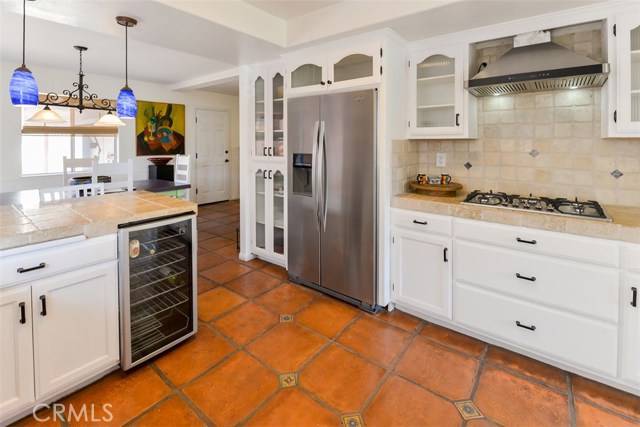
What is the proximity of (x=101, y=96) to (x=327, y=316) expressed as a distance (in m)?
5.21

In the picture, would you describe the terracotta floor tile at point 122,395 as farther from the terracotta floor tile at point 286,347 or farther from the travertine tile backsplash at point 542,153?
the travertine tile backsplash at point 542,153

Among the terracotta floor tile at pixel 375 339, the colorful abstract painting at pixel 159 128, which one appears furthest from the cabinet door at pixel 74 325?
the colorful abstract painting at pixel 159 128

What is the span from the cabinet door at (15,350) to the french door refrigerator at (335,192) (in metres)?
1.96

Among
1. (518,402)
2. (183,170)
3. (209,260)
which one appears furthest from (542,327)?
(183,170)

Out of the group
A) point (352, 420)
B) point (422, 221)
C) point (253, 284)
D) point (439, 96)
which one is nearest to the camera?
point (352, 420)

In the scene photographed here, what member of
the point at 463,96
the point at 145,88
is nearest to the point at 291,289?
the point at 463,96

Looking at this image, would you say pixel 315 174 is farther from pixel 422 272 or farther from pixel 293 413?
pixel 293 413

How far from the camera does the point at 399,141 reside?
8.93ft

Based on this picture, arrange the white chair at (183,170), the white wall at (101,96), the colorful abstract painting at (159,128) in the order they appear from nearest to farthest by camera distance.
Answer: the white chair at (183,170)
the white wall at (101,96)
the colorful abstract painting at (159,128)

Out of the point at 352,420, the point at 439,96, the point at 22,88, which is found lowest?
the point at 352,420

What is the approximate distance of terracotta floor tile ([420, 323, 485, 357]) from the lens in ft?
7.30

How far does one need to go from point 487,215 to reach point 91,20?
3005 millimetres

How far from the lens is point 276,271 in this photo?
3.57 meters

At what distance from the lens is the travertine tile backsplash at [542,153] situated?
226 cm
